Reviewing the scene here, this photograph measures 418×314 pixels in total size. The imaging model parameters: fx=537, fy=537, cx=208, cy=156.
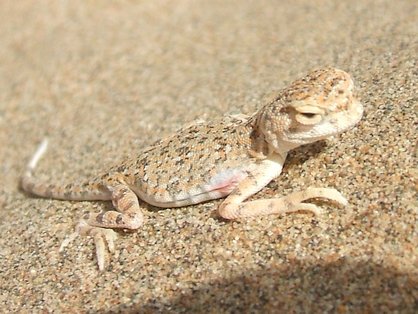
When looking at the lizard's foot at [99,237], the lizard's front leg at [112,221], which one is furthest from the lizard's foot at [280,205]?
the lizard's foot at [99,237]

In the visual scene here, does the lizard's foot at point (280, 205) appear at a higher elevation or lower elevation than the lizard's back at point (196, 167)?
lower

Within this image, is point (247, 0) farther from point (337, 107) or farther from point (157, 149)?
point (337, 107)

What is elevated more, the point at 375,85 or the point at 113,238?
the point at 375,85

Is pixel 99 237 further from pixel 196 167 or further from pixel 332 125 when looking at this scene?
pixel 332 125

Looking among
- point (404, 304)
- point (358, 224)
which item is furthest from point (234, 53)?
point (404, 304)

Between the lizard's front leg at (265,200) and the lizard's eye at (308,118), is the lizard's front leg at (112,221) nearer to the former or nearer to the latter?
the lizard's front leg at (265,200)

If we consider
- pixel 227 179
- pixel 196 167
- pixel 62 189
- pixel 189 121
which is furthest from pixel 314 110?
pixel 62 189
